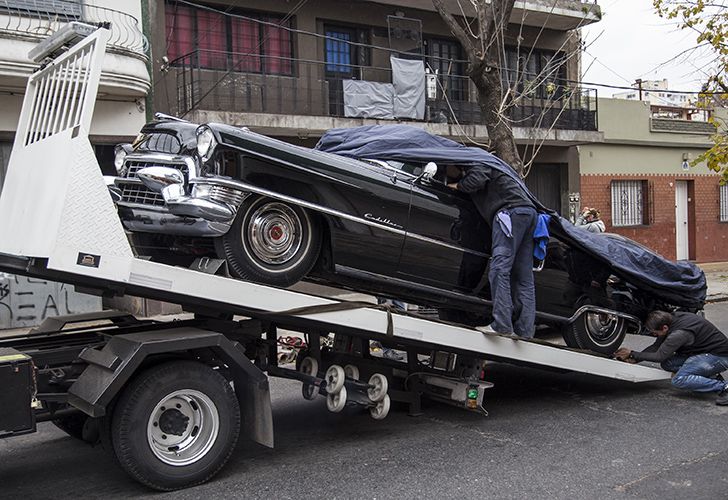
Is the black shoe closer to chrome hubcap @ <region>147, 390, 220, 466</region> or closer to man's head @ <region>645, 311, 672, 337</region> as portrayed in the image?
man's head @ <region>645, 311, 672, 337</region>

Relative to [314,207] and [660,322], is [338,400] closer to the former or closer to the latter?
[314,207]

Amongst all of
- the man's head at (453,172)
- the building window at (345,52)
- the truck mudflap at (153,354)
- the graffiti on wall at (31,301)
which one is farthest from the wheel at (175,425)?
the building window at (345,52)

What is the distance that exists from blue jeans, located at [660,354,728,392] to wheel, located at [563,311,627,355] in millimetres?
842

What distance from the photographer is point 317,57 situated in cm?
1598

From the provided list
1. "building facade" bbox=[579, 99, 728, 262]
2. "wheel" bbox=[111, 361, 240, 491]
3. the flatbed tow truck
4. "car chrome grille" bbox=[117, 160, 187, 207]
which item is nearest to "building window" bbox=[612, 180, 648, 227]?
"building facade" bbox=[579, 99, 728, 262]

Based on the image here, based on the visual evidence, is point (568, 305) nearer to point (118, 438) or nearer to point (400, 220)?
point (400, 220)

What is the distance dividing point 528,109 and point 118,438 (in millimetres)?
16078

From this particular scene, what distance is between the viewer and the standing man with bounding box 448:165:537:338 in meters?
6.25

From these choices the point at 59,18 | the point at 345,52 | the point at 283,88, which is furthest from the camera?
the point at 345,52

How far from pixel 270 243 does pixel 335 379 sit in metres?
1.12

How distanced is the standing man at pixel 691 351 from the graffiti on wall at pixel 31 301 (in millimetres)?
8563

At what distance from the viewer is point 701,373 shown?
6918 mm

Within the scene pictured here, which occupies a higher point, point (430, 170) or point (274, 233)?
point (430, 170)

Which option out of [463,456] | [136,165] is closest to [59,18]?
[136,165]
